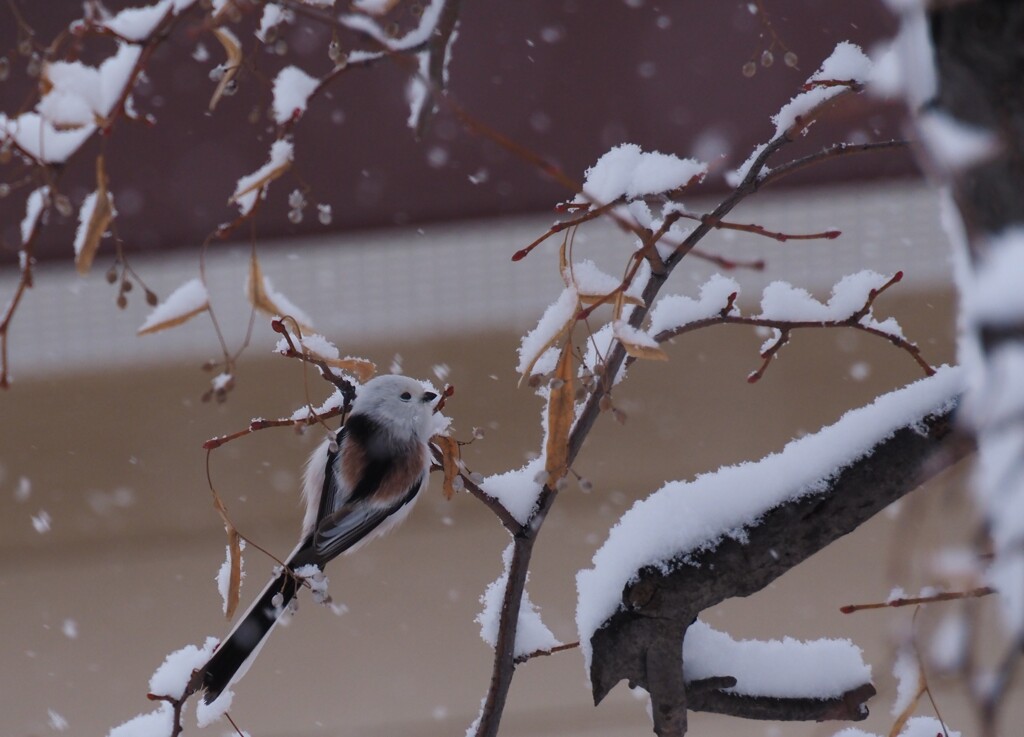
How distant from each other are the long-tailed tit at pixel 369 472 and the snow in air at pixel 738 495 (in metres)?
0.25

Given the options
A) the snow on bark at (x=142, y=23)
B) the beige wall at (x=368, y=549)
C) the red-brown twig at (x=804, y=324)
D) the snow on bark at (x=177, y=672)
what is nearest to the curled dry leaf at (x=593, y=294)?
the red-brown twig at (x=804, y=324)

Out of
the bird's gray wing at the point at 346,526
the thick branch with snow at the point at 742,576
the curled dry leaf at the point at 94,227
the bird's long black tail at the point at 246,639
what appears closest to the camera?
the curled dry leaf at the point at 94,227

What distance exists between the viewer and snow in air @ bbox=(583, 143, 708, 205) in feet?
1.86

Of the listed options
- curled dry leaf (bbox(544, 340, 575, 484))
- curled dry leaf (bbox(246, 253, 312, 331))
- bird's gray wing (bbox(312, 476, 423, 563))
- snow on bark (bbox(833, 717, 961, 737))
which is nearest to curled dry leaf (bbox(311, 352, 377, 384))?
curled dry leaf (bbox(246, 253, 312, 331))

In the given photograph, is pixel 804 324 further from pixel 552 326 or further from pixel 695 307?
pixel 552 326

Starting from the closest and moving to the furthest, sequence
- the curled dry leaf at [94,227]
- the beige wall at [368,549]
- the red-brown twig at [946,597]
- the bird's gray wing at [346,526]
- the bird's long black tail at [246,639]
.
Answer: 1. the red-brown twig at [946,597]
2. the curled dry leaf at [94,227]
3. the bird's long black tail at [246,639]
4. the bird's gray wing at [346,526]
5. the beige wall at [368,549]

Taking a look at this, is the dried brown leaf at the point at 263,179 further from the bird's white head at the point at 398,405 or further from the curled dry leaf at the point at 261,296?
the bird's white head at the point at 398,405

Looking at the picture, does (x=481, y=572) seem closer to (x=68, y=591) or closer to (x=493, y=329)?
(x=493, y=329)

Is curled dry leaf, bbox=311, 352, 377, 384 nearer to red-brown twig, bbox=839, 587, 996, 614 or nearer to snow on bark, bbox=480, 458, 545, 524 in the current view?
snow on bark, bbox=480, 458, 545, 524

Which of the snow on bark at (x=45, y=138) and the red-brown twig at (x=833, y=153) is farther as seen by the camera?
the red-brown twig at (x=833, y=153)

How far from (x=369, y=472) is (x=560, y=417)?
0.42 metres

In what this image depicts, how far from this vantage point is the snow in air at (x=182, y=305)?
1.68ft

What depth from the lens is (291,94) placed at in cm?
49

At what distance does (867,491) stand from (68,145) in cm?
47
